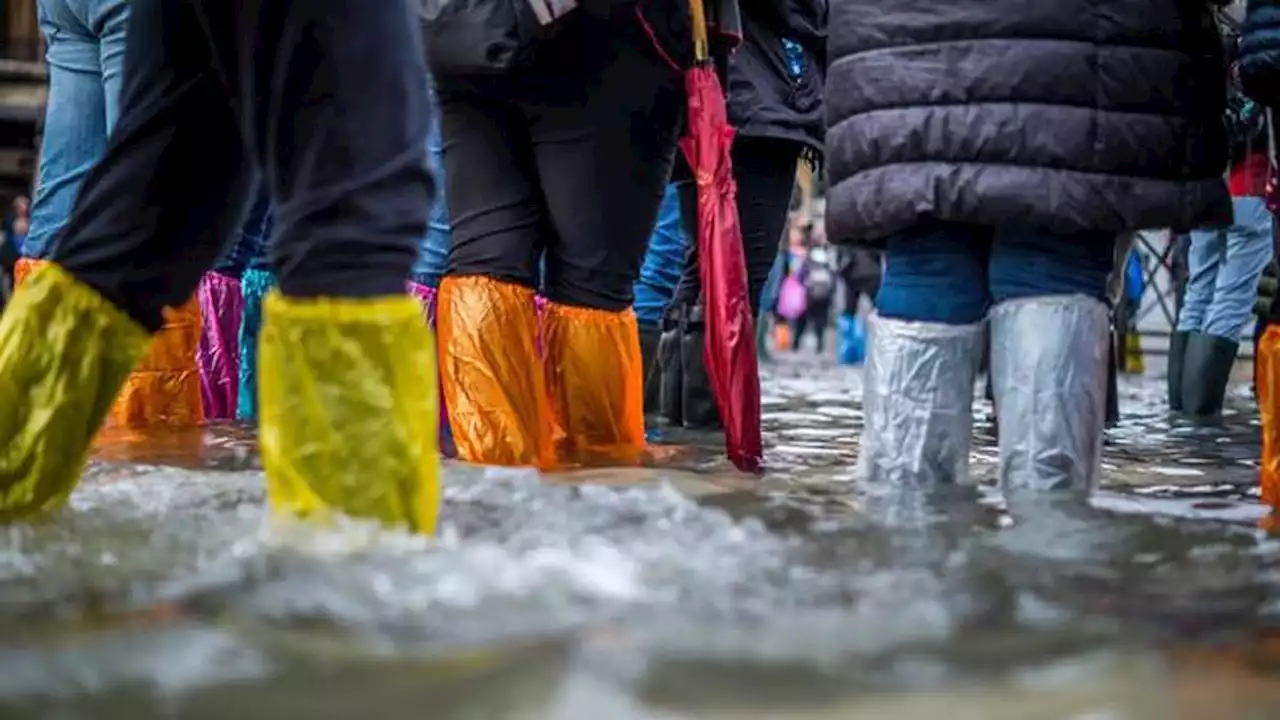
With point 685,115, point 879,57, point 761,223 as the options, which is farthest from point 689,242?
point 879,57

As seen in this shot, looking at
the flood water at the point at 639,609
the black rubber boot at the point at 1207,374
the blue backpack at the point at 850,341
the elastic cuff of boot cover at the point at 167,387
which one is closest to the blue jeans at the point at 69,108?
the elastic cuff of boot cover at the point at 167,387

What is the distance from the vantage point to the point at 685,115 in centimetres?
329

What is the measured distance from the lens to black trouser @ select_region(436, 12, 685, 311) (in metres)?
3.14

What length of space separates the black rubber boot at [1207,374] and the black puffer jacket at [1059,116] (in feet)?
9.79

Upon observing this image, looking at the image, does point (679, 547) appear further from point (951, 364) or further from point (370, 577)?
point (951, 364)

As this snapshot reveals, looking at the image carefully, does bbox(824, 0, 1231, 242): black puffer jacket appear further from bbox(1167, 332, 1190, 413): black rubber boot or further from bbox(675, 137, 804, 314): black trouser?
bbox(1167, 332, 1190, 413): black rubber boot

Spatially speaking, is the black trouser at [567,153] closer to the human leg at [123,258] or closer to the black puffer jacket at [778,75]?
the human leg at [123,258]

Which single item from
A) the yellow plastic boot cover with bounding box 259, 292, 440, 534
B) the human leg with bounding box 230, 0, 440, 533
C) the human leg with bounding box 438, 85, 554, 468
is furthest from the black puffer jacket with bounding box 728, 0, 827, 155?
the yellow plastic boot cover with bounding box 259, 292, 440, 534

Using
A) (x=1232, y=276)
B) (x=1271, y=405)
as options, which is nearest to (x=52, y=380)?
(x=1271, y=405)

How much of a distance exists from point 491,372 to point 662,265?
180 cm

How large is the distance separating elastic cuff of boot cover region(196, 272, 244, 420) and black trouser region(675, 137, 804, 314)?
4.03ft

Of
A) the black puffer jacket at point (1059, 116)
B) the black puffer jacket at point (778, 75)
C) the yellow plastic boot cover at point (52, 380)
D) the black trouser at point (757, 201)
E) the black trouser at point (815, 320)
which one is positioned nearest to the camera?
the yellow plastic boot cover at point (52, 380)

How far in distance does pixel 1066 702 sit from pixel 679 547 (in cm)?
71

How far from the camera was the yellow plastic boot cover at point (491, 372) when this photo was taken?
307cm
